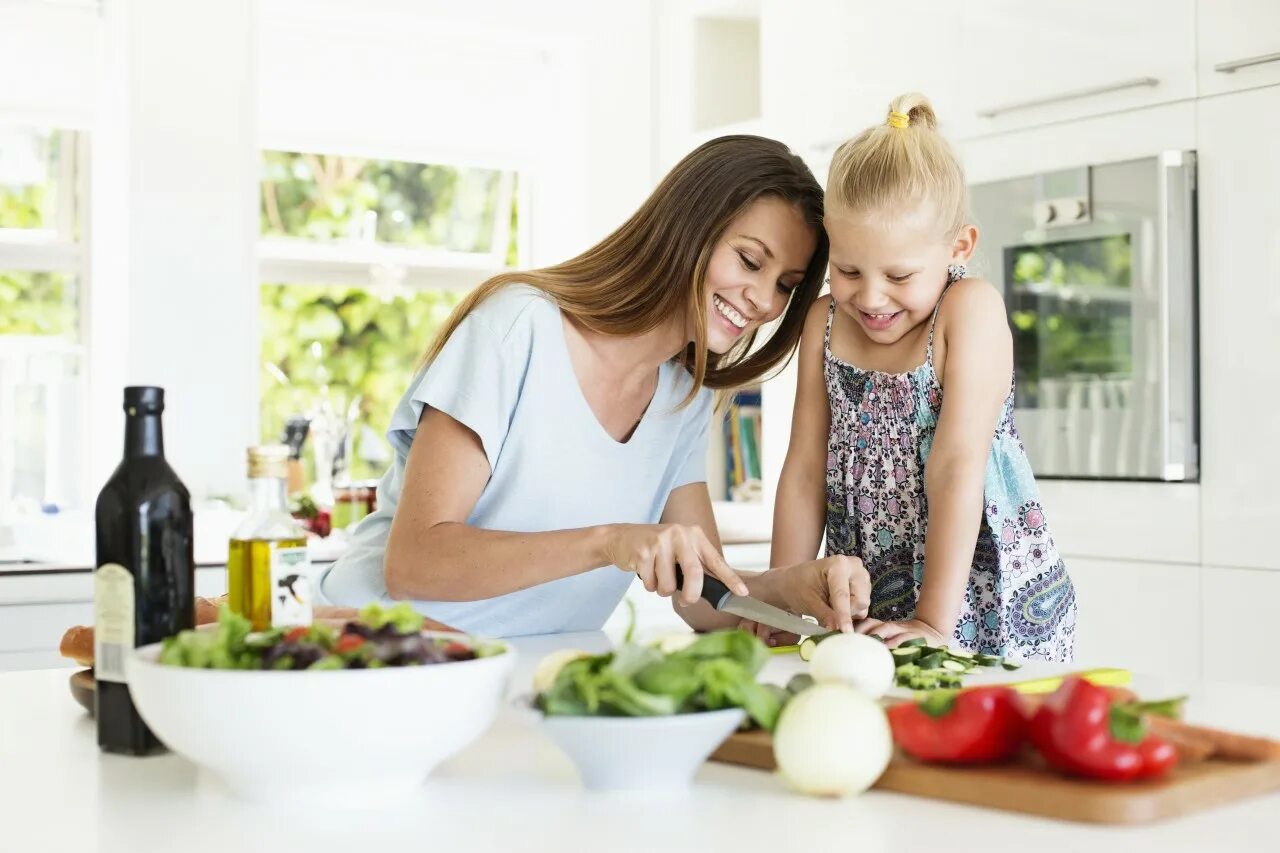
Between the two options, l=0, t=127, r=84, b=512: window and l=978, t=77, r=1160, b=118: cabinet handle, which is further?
l=0, t=127, r=84, b=512: window

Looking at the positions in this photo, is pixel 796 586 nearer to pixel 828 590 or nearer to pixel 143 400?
pixel 828 590

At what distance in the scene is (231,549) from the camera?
1.04 metres

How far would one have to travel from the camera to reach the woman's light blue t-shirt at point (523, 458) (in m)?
1.56

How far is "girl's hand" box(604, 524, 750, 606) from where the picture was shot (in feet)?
4.06

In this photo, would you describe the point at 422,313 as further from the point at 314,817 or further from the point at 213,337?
the point at 314,817

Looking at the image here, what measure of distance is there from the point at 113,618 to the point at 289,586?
0.41 feet

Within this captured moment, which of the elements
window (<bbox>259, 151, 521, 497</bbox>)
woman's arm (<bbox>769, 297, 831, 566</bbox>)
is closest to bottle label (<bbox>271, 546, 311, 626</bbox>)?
woman's arm (<bbox>769, 297, 831, 566</bbox>)

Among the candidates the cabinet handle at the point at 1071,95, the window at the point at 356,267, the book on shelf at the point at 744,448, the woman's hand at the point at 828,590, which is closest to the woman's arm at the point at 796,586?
the woman's hand at the point at 828,590

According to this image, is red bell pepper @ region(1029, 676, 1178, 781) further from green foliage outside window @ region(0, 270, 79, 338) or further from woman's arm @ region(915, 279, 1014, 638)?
green foliage outside window @ region(0, 270, 79, 338)

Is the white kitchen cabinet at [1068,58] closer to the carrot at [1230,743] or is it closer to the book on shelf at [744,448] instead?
the book on shelf at [744,448]

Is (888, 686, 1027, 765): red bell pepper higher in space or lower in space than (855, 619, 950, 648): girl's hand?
higher

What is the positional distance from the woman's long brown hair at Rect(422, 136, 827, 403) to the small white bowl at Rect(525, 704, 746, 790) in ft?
2.84

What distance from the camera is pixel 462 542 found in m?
1.45

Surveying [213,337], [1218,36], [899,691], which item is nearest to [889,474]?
[899,691]
